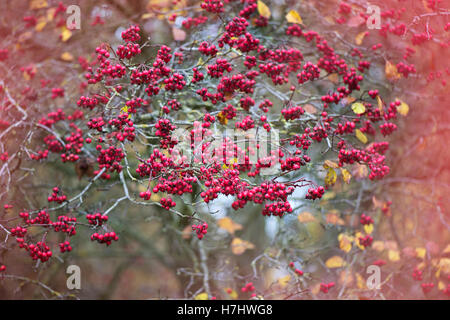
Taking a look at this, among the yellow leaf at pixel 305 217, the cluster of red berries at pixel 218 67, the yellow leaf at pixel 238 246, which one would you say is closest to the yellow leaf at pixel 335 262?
the yellow leaf at pixel 305 217

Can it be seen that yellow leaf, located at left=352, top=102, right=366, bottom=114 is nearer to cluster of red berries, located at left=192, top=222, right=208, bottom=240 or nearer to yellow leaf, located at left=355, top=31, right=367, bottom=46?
yellow leaf, located at left=355, top=31, right=367, bottom=46

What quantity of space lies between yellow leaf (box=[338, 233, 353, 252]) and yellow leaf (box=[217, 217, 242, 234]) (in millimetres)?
809

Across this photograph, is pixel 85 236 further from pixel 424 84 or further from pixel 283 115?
pixel 424 84

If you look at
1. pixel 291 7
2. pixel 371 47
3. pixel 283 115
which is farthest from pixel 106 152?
pixel 371 47

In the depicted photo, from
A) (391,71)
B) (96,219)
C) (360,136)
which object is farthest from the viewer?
(391,71)

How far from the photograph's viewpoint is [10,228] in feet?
6.30

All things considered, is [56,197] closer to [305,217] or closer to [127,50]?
[127,50]

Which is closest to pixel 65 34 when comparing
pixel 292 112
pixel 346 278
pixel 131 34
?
pixel 131 34

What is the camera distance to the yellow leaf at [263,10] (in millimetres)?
2213

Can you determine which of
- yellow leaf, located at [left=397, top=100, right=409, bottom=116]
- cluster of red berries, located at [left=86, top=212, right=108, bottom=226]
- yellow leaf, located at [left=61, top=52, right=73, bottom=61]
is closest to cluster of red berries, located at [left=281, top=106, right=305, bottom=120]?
yellow leaf, located at [left=397, top=100, right=409, bottom=116]

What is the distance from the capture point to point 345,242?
2400 millimetres

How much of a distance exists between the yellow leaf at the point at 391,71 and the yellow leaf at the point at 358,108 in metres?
0.38

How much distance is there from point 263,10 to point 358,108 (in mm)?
816

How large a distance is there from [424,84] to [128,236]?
245 centimetres
